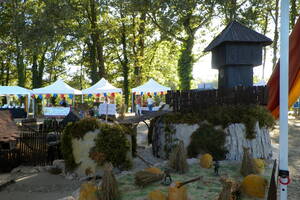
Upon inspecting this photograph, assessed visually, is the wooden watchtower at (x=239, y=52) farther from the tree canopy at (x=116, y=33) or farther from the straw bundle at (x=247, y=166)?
the tree canopy at (x=116, y=33)

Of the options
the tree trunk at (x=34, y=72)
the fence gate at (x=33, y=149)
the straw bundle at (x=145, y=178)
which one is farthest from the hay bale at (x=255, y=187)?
the tree trunk at (x=34, y=72)

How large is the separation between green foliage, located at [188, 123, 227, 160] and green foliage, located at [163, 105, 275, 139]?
9.5 inches

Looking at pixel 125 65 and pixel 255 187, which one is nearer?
pixel 255 187

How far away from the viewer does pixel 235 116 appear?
8.32 m

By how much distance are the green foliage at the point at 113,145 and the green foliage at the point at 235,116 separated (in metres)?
1.88

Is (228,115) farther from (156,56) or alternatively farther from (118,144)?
(156,56)

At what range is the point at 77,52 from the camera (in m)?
39.2

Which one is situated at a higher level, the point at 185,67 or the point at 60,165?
the point at 185,67

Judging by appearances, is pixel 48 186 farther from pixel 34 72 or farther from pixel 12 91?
pixel 34 72

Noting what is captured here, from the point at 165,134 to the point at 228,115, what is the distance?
2.11m

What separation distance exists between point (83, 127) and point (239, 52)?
18.8 feet

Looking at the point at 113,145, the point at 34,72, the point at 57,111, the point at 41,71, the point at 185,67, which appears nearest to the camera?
the point at 113,145

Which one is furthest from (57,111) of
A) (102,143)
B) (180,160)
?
(180,160)

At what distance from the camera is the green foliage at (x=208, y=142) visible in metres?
8.27
